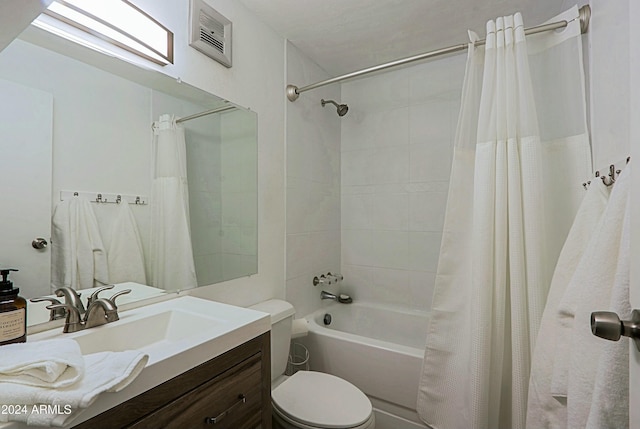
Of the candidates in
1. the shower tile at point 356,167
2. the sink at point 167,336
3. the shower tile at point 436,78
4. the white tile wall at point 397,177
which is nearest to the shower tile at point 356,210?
the white tile wall at point 397,177

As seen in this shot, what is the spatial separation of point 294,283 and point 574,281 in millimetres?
1465

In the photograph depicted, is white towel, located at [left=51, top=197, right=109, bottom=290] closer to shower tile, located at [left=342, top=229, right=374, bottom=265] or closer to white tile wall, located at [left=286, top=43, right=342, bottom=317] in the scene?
white tile wall, located at [left=286, top=43, right=342, bottom=317]

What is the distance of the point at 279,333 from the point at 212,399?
70 centimetres

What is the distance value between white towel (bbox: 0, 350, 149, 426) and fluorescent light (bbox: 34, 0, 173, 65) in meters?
1.03

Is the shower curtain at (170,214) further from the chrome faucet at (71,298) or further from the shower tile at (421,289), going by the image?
the shower tile at (421,289)

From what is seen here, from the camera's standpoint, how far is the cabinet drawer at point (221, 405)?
0.75m

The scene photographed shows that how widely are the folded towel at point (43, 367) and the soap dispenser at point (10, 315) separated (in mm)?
109

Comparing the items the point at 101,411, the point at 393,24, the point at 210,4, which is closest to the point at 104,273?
the point at 101,411

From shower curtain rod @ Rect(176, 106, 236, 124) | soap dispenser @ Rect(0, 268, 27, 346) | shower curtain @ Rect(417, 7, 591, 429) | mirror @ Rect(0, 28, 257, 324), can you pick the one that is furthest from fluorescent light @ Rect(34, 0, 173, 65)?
shower curtain @ Rect(417, 7, 591, 429)

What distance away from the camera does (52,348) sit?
0.67 m

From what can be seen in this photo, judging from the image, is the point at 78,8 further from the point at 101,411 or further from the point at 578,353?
the point at 578,353

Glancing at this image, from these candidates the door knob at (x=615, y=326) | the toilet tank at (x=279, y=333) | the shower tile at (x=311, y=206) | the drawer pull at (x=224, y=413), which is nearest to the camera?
the door knob at (x=615, y=326)

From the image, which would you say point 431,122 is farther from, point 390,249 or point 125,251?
point 125,251

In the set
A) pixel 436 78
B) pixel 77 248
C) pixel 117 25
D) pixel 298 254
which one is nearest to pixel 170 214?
pixel 77 248
